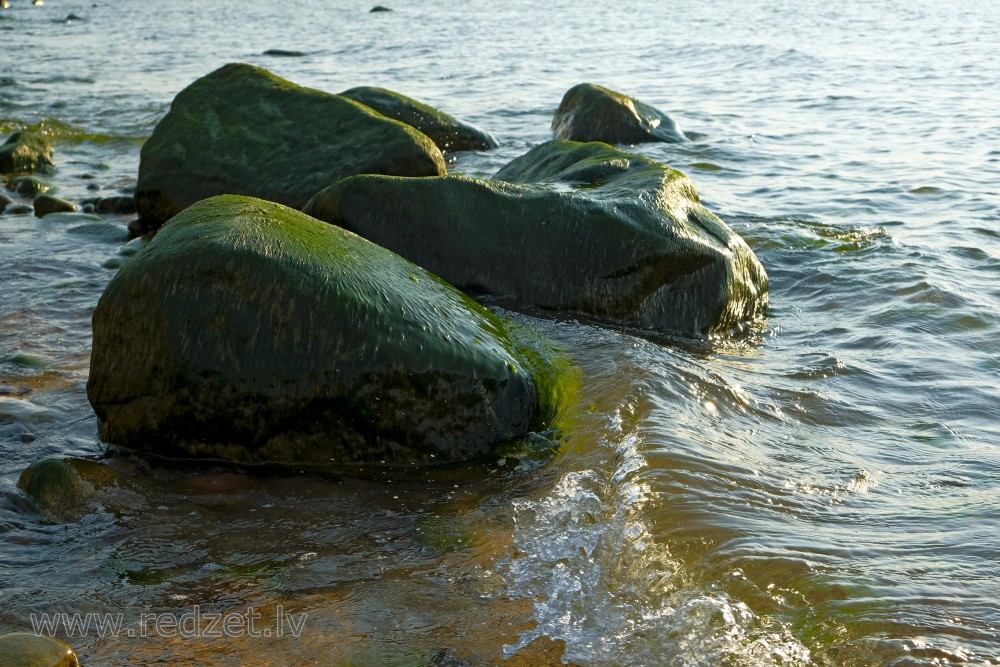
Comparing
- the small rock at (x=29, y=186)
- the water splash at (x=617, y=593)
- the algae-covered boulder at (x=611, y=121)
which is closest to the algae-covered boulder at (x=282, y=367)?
the water splash at (x=617, y=593)

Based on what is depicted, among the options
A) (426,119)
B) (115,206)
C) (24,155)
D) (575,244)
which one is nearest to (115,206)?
(115,206)

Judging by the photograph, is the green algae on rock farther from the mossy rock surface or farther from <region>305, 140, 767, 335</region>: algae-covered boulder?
<region>305, 140, 767, 335</region>: algae-covered boulder

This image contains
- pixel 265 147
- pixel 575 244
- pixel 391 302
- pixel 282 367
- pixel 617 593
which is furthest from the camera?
pixel 265 147

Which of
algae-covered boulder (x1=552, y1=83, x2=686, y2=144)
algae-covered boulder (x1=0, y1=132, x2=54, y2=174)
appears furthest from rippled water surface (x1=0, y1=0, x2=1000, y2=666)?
algae-covered boulder (x1=552, y1=83, x2=686, y2=144)

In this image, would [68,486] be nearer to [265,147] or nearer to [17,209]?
[265,147]

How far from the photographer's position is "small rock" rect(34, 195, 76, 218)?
8.48 m

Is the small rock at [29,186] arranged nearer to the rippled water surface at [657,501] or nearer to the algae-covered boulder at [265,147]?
the rippled water surface at [657,501]

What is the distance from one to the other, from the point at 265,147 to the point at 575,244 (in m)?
3.12

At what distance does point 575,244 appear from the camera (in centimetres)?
593

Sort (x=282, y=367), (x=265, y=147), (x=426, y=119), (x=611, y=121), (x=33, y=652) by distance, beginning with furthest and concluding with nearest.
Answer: (x=611, y=121) → (x=426, y=119) → (x=265, y=147) → (x=282, y=367) → (x=33, y=652)

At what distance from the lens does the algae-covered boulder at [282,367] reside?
4289 millimetres

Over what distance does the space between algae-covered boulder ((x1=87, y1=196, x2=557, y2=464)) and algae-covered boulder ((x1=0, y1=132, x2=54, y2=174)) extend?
21.4 ft

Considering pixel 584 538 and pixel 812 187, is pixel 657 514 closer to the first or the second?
pixel 584 538

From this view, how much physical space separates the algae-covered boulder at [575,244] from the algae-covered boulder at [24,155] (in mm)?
5244
